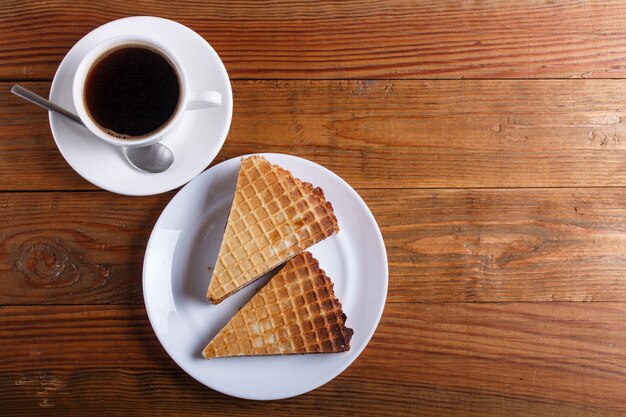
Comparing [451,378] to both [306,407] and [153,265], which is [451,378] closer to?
[306,407]

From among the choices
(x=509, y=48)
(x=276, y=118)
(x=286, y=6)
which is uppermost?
(x=286, y=6)

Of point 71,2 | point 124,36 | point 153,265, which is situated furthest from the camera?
point 71,2

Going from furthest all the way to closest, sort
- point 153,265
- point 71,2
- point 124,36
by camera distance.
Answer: point 71,2
point 153,265
point 124,36

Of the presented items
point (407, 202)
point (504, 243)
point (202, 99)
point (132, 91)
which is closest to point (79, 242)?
point (132, 91)

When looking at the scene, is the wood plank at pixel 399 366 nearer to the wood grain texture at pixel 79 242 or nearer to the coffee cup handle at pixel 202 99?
the wood grain texture at pixel 79 242

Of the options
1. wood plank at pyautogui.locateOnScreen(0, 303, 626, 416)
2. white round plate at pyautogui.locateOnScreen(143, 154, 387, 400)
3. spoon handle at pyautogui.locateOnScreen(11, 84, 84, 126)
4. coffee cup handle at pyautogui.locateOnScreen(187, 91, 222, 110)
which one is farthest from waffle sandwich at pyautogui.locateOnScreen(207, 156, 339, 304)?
spoon handle at pyautogui.locateOnScreen(11, 84, 84, 126)

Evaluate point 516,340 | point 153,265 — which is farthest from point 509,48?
point 153,265
